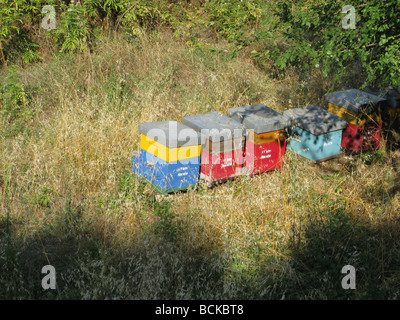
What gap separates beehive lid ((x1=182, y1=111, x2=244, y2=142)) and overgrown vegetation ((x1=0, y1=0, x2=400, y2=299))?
0.52 m

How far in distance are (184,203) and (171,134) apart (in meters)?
0.70

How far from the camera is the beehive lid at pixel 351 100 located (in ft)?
18.3

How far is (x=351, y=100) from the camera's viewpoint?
5.69 metres

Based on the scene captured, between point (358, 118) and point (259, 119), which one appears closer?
point (259, 119)

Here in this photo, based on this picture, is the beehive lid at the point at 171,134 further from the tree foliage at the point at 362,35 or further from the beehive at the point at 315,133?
the beehive at the point at 315,133

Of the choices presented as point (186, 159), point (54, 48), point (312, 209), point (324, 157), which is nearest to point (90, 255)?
point (186, 159)

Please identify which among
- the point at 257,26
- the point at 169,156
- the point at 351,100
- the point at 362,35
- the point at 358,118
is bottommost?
the point at 169,156

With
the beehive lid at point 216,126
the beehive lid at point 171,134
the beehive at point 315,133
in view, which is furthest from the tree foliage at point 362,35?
the beehive lid at point 171,134

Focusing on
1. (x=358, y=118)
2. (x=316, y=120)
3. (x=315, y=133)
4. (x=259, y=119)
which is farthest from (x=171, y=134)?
(x=358, y=118)

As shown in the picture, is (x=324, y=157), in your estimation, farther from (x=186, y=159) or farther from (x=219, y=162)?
(x=186, y=159)

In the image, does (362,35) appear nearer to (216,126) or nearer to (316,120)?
(316,120)

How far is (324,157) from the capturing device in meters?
5.50

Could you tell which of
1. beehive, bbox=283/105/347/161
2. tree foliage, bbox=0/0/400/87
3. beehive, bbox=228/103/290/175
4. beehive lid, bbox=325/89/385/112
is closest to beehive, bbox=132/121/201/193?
beehive, bbox=228/103/290/175

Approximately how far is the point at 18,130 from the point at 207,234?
3186 millimetres
